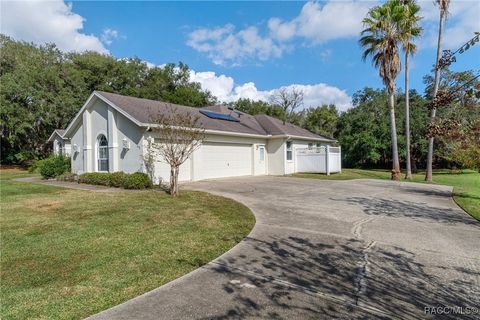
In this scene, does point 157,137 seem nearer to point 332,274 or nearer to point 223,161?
point 223,161

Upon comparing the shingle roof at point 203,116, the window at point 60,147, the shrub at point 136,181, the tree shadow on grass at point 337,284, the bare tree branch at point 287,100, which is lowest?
the tree shadow on grass at point 337,284

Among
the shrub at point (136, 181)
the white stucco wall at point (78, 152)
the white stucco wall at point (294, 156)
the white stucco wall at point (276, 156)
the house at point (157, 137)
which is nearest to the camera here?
the shrub at point (136, 181)

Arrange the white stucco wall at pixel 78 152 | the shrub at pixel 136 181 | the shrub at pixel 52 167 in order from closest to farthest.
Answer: the shrub at pixel 136 181, the white stucco wall at pixel 78 152, the shrub at pixel 52 167

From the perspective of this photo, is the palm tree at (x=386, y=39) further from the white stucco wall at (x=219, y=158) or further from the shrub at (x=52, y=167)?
the shrub at (x=52, y=167)

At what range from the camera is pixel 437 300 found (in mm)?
3266

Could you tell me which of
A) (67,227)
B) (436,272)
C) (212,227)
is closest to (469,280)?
(436,272)

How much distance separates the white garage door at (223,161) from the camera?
51.5 feet

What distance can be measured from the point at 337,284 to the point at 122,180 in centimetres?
1097

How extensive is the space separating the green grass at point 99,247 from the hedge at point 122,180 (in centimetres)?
269

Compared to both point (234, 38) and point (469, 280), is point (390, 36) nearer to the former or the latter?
point (234, 38)

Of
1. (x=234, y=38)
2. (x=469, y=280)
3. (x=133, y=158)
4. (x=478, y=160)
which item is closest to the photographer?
(x=469, y=280)

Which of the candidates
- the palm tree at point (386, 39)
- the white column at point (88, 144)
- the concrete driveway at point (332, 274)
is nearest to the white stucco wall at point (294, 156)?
the palm tree at point (386, 39)

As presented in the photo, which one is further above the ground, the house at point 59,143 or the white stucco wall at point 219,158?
the house at point 59,143

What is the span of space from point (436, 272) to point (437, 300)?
0.90 meters
